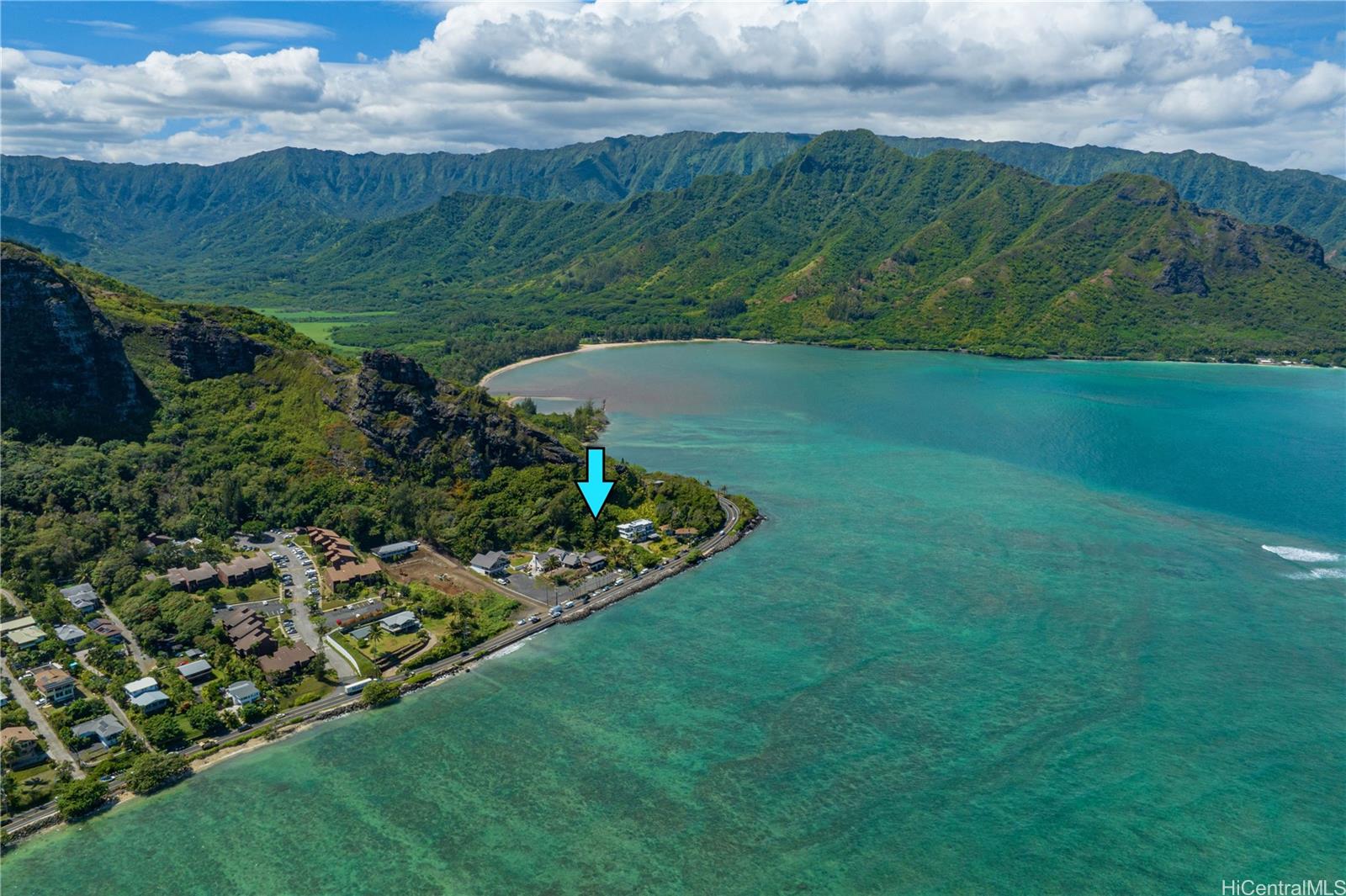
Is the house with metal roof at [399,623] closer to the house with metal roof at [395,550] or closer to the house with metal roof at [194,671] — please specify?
the house with metal roof at [194,671]

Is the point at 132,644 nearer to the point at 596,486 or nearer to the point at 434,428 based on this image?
the point at 434,428

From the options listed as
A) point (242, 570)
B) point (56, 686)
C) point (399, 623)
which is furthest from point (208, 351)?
point (56, 686)

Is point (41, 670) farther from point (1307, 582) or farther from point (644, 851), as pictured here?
point (1307, 582)

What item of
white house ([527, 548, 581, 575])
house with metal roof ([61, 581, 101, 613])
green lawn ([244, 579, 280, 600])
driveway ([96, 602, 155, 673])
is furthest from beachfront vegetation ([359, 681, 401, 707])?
house with metal roof ([61, 581, 101, 613])

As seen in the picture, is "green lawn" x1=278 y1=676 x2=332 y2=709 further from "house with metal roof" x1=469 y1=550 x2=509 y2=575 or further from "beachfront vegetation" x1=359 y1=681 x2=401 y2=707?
"house with metal roof" x1=469 y1=550 x2=509 y2=575

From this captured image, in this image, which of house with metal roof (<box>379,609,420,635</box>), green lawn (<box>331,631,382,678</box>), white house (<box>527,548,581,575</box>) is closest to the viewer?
green lawn (<box>331,631,382,678</box>)

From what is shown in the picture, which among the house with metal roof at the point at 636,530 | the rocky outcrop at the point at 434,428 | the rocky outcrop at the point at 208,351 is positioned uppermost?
the rocky outcrop at the point at 208,351

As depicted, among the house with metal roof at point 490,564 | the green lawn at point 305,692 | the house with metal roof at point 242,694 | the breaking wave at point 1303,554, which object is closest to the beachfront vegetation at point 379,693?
the green lawn at point 305,692
